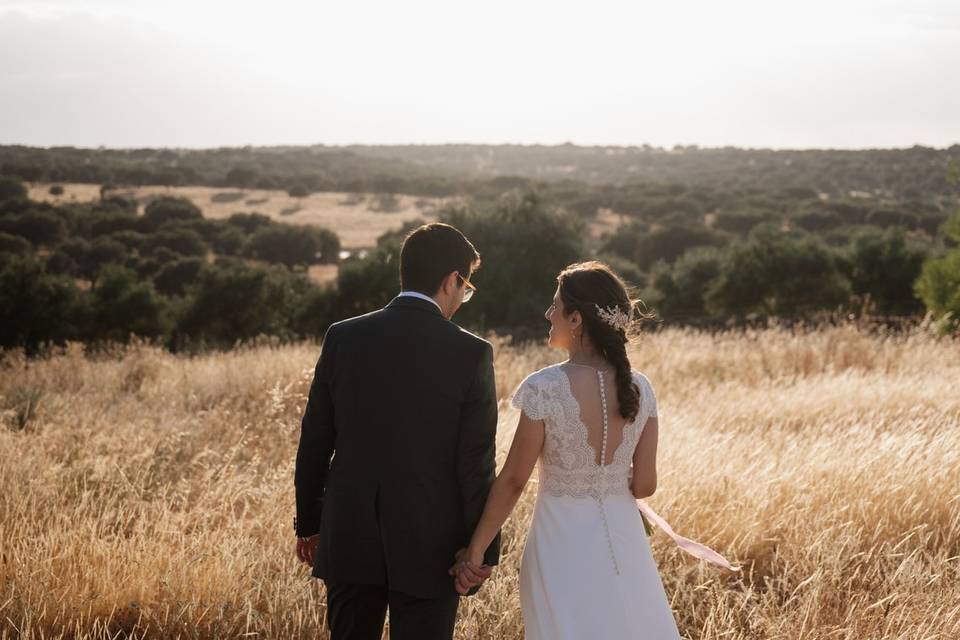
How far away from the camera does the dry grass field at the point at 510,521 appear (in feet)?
12.4

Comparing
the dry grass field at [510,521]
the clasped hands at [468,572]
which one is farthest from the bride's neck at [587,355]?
the dry grass field at [510,521]

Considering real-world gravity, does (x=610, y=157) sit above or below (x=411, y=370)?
above

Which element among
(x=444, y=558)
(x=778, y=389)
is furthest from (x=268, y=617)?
(x=778, y=389)

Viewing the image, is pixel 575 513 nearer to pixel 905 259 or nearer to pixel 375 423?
pixel 375 423

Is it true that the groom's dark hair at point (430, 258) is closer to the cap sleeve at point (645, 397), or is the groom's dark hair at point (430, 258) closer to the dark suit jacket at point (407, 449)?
the dark suit jacket at point (407, 449)

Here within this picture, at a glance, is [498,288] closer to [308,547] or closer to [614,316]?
[308,547]

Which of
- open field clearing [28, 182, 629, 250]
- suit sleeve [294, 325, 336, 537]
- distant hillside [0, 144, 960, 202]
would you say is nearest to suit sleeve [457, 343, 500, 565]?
suit sleeve [294, 325, 336, 537]

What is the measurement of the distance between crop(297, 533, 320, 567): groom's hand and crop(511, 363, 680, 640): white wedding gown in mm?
838

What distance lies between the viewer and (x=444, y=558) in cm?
283

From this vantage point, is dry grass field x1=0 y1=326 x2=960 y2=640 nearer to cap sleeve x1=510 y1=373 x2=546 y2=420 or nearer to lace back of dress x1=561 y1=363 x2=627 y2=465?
lace back of dress x1=561 y1=363 x2=627 y2=465

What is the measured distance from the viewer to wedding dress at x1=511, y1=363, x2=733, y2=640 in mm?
2850

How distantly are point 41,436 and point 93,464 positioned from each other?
3.15 feet

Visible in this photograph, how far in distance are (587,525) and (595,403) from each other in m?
0.45

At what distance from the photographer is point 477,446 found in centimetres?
281
